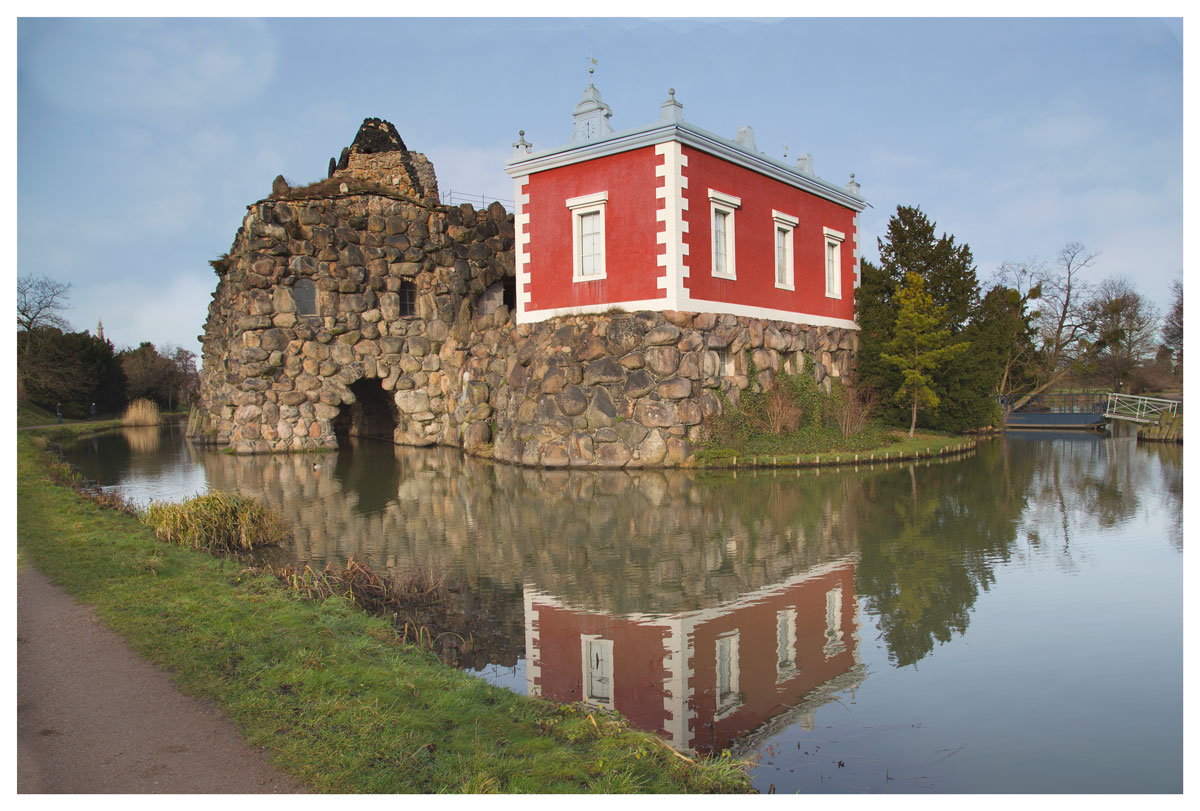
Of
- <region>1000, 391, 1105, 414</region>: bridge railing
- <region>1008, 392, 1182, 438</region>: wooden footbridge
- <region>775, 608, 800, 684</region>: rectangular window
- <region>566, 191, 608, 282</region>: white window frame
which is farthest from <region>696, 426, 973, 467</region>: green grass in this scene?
<region>1000, 391, 1105, 414</region>: bridge railing

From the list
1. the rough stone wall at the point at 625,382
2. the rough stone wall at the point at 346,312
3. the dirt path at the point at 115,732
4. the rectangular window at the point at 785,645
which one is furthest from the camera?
the rough stone wall at the point at 346,312

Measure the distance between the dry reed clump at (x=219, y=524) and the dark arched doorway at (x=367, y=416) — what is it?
20716mm

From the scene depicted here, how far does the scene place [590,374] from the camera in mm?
17484

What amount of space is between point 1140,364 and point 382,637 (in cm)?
3679

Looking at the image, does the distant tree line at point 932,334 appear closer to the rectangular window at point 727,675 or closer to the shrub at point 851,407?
the shrub at point 851,407

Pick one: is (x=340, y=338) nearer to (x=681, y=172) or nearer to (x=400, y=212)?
(x=400, y=212)

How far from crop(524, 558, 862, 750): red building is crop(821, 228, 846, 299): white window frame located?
16.6 m

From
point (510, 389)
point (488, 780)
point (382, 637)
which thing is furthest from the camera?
point (510, 389)

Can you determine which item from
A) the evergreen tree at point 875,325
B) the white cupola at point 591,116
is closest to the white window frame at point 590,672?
the white cupola at point 591,116

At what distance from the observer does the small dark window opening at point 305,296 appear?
24.1 meters

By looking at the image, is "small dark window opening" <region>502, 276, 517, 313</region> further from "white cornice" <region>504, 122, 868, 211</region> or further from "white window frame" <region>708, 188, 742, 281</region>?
"white window frame" <region>708, 188, 742, 281</region>

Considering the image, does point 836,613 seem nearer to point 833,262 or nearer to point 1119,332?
point 833,262

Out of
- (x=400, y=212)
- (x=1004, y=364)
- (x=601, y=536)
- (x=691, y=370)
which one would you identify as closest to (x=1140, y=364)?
(x=1004, y=364)

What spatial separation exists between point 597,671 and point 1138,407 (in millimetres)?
27810
